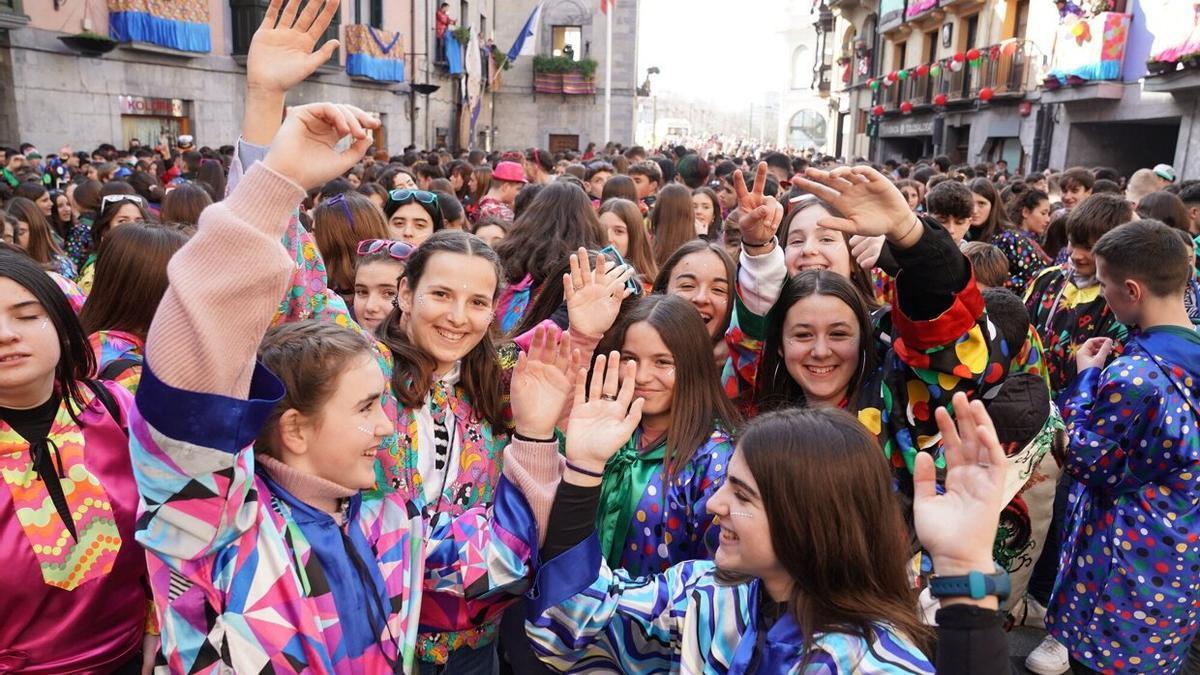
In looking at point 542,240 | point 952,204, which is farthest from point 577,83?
point 542,240

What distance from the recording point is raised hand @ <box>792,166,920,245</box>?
6.35 feet

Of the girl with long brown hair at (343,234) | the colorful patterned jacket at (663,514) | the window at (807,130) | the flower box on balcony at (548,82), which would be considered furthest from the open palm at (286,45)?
the window at (807,130)

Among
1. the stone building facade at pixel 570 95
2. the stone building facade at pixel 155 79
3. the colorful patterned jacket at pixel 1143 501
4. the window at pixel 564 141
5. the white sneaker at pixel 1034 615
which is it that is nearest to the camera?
the colorful patterned jacket at pixel 1143 501

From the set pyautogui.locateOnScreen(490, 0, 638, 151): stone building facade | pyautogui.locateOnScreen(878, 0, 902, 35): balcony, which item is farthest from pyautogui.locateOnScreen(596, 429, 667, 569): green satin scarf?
pyautogui.locateOnScreen(490, 0, 638, 151): stone building facade

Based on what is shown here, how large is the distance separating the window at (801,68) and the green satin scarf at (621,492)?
6529 cm

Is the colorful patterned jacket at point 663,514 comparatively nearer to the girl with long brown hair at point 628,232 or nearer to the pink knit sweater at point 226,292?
the pink knit sweater at point 226,292

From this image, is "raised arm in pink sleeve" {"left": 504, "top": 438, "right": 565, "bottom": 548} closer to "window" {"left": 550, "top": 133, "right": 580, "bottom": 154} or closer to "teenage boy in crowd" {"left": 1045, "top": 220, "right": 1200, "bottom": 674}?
"teenage boy in crowd" {"left": 1045, "top": 220, "right": 1200, "bottom": 674}

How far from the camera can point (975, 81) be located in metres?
21.4

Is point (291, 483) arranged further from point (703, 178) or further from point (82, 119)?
point (82, 119)

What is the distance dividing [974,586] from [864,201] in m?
0.97

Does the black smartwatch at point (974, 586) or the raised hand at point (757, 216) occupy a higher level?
the raised hand at point (757, 216)

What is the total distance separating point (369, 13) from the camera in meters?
21.8

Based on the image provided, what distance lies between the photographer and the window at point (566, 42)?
31.2 m

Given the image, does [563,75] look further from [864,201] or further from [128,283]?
[864,201]
